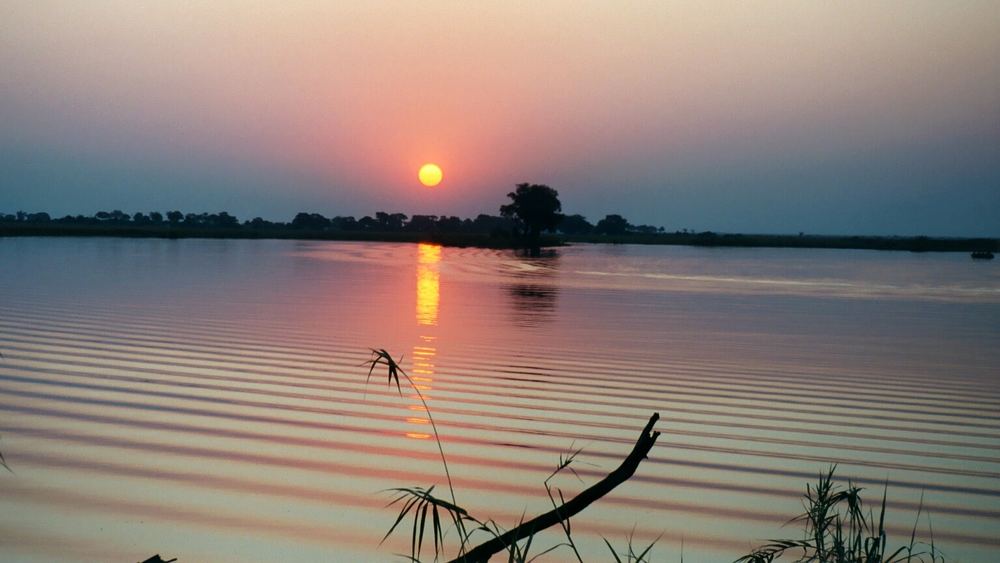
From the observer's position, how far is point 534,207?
361 ft

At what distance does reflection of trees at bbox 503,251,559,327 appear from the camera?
18.7 m

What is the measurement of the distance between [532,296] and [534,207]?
281 ft

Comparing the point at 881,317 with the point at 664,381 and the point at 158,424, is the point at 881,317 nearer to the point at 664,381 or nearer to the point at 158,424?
the point at 664,381

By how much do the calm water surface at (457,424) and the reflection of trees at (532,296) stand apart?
0.59 meters

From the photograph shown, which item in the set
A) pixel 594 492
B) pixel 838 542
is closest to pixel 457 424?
pixel 838 542

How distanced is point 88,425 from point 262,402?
1.63m

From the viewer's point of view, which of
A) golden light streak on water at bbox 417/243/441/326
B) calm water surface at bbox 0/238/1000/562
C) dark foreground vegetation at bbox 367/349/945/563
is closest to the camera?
dark foreground vegetation at bbox 367/349/945/563

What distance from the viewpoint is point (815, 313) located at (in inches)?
866

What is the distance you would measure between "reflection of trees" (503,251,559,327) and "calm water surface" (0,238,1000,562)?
595 mm

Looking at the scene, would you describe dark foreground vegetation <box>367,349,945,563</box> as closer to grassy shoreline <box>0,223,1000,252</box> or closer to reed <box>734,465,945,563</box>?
reed <box>734,465,945,563</box>

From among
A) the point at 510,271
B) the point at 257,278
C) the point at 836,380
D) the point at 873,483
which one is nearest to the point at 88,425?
the point at 873,483

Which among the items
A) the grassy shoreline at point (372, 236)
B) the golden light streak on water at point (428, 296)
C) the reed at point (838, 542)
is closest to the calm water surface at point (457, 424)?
the reed at point (838, 542)

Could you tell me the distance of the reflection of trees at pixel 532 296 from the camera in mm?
18719

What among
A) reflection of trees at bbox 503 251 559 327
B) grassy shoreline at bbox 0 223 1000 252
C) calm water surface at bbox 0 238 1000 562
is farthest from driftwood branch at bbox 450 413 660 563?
grassy shoreline at bbox 0 223 1000 252
